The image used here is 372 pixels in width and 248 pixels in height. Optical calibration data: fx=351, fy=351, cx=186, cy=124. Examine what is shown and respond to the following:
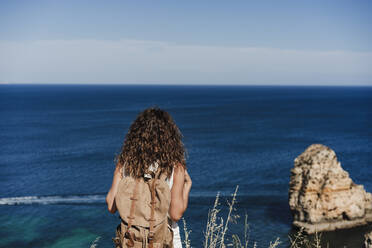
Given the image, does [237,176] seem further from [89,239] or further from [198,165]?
[89,239]

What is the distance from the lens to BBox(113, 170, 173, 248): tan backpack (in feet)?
10.3

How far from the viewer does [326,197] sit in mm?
20812

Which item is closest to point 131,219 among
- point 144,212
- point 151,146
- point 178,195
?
point 144,212

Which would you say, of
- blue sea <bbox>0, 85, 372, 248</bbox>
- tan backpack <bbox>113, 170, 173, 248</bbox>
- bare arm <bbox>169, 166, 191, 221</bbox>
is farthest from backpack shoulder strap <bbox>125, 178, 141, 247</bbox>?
blue sea <bbox>0, 85, 372, 248</bbox>

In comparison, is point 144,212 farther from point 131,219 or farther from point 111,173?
point 111,173

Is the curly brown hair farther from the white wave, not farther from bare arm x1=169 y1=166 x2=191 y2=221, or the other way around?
the white wave

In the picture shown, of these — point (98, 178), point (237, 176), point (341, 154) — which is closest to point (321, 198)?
point (237, 176)

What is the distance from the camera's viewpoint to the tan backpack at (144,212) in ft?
10.3

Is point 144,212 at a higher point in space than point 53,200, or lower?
higher

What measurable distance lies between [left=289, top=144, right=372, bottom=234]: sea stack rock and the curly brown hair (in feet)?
63.2

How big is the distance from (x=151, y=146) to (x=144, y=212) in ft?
2.09

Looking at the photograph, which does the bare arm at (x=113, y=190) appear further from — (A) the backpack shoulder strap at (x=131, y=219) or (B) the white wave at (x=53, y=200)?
(B) the white wave at (x=53, y=200)

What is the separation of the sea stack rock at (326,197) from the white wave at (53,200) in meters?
15.6

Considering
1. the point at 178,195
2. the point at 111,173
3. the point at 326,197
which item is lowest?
the point at 111,173
